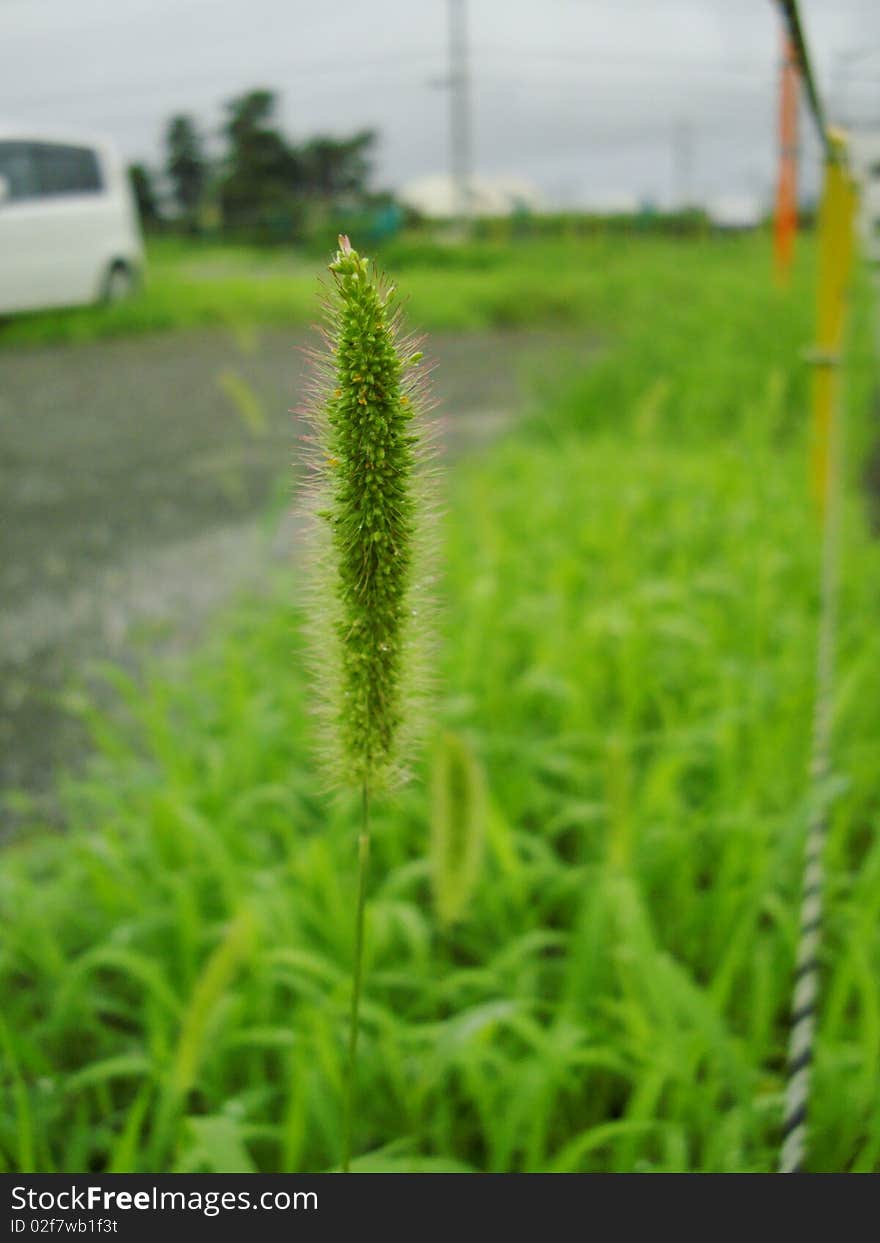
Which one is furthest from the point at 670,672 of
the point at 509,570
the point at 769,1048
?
the point at 769,1048

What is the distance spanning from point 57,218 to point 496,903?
6.93 ft

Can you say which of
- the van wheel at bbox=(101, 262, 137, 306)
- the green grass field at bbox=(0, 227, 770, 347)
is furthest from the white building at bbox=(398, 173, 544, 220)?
the van wheel at bbox=(101, 262, 137, 306)

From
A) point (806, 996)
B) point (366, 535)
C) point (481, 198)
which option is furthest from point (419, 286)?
point (366, 535)

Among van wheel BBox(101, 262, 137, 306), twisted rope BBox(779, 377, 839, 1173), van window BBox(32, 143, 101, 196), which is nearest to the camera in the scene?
twisted rope BBox(779, 377, 839, 1173)

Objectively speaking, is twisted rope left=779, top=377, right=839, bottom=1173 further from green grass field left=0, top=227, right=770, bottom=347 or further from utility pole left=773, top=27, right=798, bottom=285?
utility pole left=773, top=27, right=798, bottom=285

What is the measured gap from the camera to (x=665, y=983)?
4.49ft

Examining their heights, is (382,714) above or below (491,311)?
above

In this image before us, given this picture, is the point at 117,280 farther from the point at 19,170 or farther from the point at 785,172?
the point at 785,172

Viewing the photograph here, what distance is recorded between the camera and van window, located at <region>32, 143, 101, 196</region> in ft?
10.2

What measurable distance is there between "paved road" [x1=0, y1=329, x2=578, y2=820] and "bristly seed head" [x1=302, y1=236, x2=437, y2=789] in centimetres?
9
